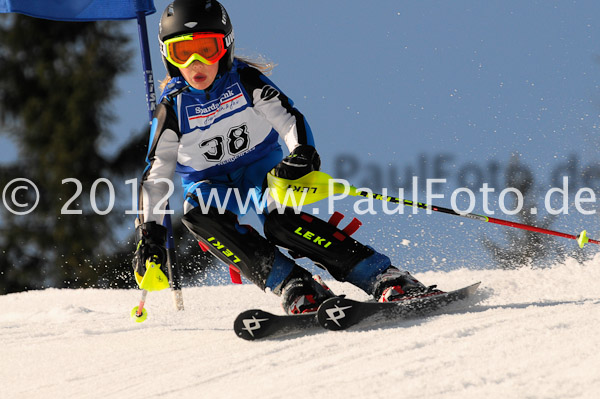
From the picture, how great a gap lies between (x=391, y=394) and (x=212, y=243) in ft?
5.34

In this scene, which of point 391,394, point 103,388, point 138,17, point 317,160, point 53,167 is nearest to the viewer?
point 391,394

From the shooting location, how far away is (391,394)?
2205mm

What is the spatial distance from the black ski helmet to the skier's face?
5 cm

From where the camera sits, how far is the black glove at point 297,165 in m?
3.30

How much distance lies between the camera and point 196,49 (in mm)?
3557

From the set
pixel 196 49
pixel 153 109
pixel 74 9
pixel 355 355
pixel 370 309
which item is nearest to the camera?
pixel 355 355

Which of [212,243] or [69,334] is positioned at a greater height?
[212,243]

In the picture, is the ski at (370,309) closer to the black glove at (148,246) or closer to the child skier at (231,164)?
the child skier at (231,164)

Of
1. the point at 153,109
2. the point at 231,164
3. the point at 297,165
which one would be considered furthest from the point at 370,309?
the point at 153,109

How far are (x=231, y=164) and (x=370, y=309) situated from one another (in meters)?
1.22

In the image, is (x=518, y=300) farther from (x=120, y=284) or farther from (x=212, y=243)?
(x=120, y=284)

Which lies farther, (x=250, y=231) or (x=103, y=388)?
(x=250, y=231)

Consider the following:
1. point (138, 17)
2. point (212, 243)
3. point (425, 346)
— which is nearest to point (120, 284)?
point (138, 17)

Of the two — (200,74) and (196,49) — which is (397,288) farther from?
(196,49)
